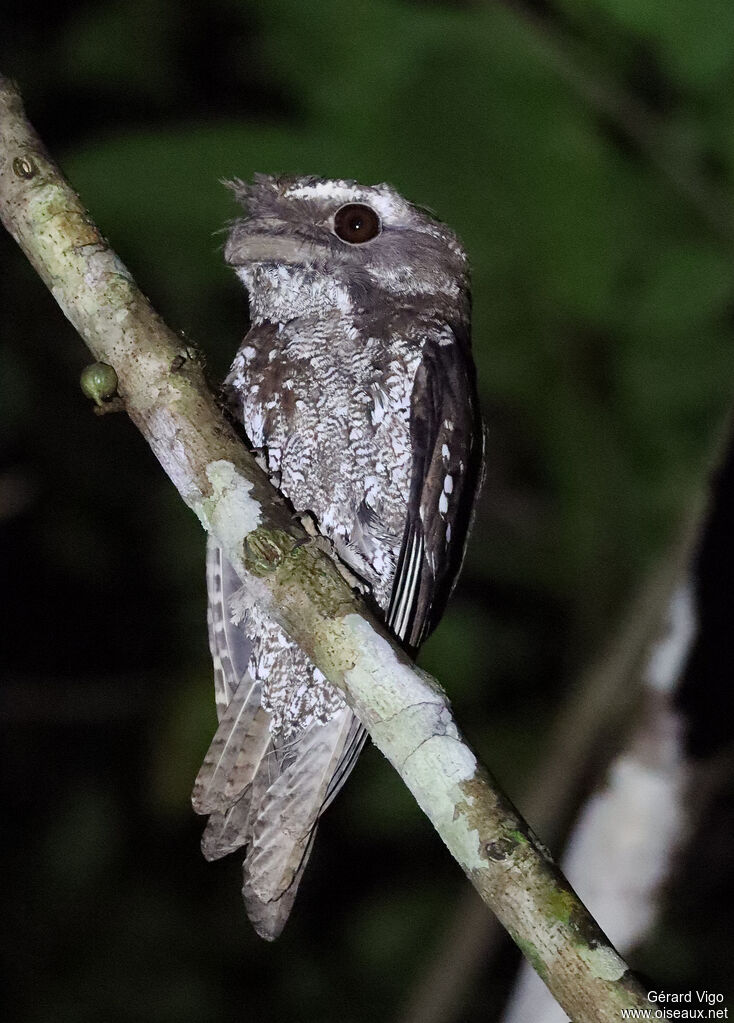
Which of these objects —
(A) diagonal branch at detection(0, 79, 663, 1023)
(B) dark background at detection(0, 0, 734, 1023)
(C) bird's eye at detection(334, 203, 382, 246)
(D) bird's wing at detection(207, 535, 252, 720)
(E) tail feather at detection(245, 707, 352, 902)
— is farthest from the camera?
(B) dark background at detection(0, 0, 734, 1023)

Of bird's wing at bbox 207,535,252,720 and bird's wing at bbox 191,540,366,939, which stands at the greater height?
bird's wing at bbox 207,535,252,720

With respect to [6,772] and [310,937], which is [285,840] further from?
[6,772]

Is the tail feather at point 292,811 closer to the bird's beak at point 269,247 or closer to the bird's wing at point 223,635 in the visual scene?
the bird's wing at point 223,635

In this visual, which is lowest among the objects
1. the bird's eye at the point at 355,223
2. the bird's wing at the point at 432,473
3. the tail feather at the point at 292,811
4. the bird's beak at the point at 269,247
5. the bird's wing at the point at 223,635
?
the tail feather at the point at 292,811

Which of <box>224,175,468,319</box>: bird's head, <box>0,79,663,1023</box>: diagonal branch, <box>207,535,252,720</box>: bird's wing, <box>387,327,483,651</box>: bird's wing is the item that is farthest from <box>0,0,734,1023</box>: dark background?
<box>0,79,663,1023</box>: diagonal branch

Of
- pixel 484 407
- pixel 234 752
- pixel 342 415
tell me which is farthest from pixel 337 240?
pixel 484 407

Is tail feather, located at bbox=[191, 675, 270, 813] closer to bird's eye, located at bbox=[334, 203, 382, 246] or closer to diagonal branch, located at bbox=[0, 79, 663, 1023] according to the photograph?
diagonal branch, located at bbox=[0, 79, 663, 1023]

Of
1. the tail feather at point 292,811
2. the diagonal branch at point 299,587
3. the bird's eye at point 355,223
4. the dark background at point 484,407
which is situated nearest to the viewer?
the diagonal branch at point 299,587

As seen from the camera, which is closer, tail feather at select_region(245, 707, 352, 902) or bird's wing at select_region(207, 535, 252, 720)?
tail feather at select_region(245, 707, 352, 902)

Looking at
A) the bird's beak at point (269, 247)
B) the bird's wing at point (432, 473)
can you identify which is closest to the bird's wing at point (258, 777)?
the bird's wing at point (432, 473)
